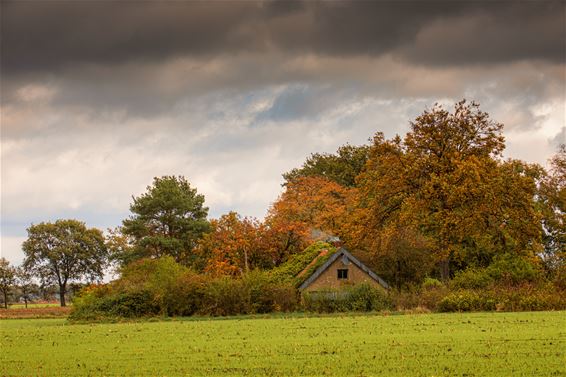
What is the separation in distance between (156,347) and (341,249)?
35.2m

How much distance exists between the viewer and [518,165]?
77.7m

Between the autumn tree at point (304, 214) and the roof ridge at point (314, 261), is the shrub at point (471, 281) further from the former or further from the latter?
the autumn tree at point (304, 214)

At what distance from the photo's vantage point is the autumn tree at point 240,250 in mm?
69438

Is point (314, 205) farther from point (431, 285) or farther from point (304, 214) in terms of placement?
point (431, 285)

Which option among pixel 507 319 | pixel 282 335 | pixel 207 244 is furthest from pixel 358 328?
→ pixel 207 244

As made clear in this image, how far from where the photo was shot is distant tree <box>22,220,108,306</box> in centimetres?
11288

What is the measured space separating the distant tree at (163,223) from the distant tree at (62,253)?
20130 millimetres

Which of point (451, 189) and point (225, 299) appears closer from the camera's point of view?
point (225, 299)

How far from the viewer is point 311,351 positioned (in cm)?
2323

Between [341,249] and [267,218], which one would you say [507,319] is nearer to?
[341,249]

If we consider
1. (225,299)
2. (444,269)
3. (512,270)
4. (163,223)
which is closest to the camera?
(225,299)

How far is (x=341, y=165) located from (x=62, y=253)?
4396 centimetres

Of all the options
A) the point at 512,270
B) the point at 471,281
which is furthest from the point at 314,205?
the point at 471,281

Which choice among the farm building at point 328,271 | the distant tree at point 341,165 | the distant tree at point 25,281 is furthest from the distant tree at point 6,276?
the farm building at point 328,271
